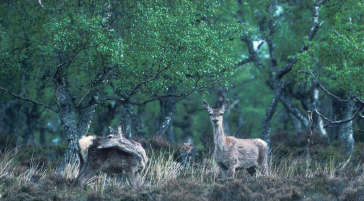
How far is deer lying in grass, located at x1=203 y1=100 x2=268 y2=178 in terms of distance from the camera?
1368 cm

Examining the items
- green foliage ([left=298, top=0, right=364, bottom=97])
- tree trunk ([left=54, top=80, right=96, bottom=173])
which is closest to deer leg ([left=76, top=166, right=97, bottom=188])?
tree trunk ([left=54, top=80, right=96, bottom=173])

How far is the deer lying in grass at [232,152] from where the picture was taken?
1368cm

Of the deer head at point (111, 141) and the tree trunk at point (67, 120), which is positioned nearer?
the deer head at point (111, 141)

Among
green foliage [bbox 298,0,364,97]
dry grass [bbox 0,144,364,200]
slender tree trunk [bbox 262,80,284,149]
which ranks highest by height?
green foliage [bbox 298,0,364,97]

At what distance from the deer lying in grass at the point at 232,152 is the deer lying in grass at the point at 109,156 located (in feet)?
8.42

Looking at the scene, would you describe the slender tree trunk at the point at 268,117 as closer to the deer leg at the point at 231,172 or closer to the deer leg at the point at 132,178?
the deer leg at the point at 231,172

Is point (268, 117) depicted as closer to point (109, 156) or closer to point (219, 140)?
point (219, 140)

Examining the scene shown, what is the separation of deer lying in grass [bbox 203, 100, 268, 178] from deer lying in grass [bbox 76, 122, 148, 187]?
2.57 metres

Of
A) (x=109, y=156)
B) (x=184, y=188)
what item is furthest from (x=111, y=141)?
(x=184, y=188)

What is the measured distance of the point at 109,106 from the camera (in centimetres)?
3150

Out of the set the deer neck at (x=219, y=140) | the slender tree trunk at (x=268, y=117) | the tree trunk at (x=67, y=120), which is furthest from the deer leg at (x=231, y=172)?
the slender tree trunk at (x=268, y=117)

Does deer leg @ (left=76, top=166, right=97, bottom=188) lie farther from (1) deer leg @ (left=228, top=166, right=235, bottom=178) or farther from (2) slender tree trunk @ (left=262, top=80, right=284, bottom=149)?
(2) slender tree trunk @ (left=262, top=80, right=284, bottom=149)

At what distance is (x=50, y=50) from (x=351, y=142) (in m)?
12.9

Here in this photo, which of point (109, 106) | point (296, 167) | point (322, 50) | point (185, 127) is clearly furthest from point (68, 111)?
point (185, 127)
